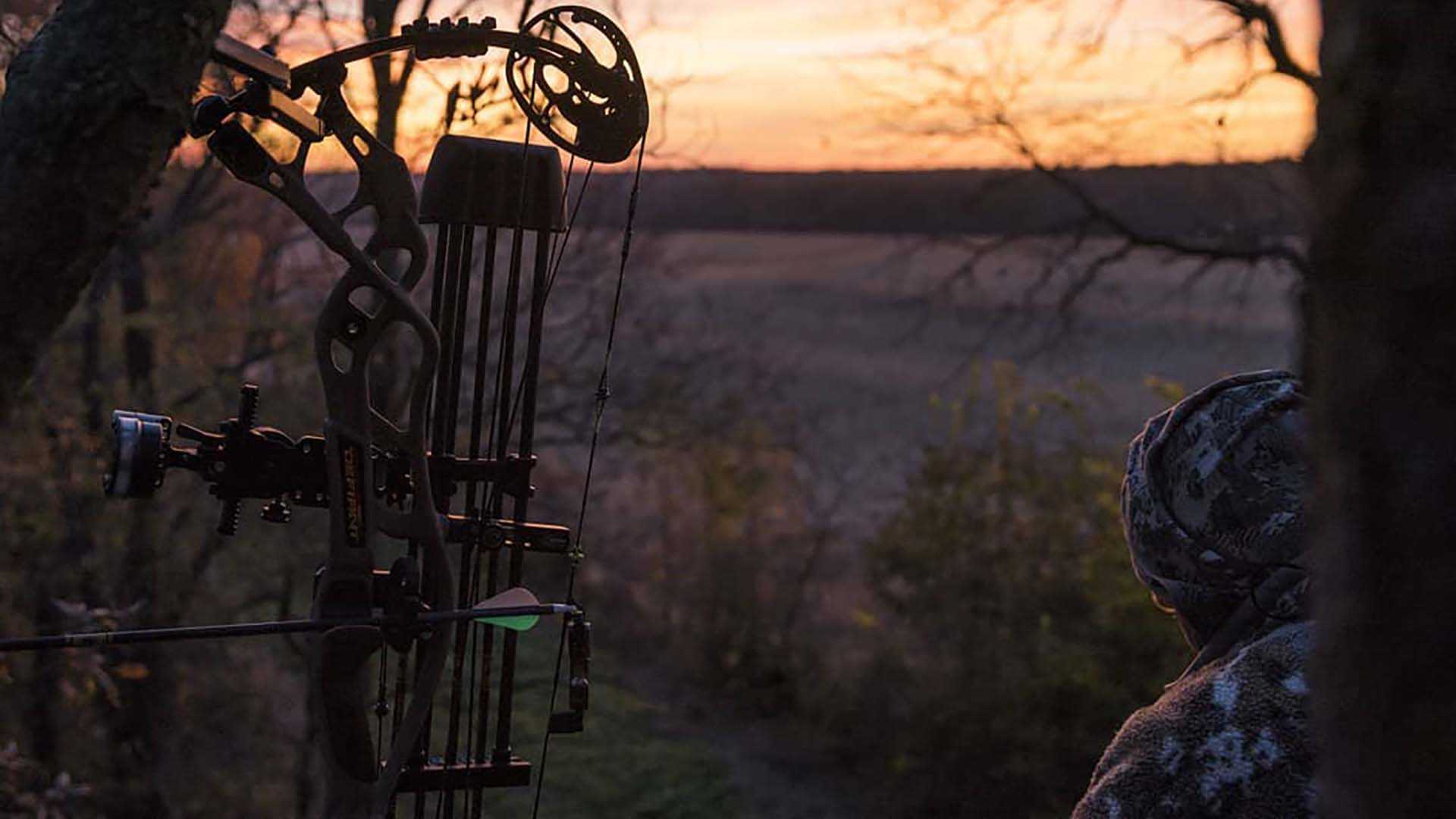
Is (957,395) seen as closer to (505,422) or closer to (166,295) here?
(166,295)

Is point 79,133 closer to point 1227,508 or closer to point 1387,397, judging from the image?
point 1227,508

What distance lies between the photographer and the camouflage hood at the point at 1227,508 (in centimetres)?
240

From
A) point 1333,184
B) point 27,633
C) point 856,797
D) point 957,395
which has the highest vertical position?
point 1333,184

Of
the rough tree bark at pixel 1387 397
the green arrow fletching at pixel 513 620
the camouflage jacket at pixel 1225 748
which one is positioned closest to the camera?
the rough tree bark at pixel 1387 397

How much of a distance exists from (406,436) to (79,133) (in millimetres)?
748

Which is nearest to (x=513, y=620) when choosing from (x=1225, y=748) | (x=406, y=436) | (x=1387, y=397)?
(x=406, y=436)

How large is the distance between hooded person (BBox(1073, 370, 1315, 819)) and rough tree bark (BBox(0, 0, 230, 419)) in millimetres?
1823

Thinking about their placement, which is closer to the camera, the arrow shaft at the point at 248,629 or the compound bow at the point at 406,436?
the arrow shaft at the point at 248,629

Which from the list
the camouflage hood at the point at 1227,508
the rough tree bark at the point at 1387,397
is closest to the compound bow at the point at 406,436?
the camouflage hood at the point at 1227,508

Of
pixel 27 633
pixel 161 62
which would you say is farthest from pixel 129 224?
pixel 27 633

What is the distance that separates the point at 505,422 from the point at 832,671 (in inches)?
325

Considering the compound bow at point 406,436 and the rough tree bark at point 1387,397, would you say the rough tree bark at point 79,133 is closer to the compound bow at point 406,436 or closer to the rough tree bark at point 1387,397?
the compound bow at point 406,436

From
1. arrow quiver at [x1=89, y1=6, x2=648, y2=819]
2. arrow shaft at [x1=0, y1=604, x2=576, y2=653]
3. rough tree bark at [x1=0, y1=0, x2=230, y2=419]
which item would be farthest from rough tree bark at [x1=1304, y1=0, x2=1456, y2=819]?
rough tree bark at [x1=0, y1=0, x2=230, y2=419]

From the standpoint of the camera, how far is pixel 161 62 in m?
2.55
